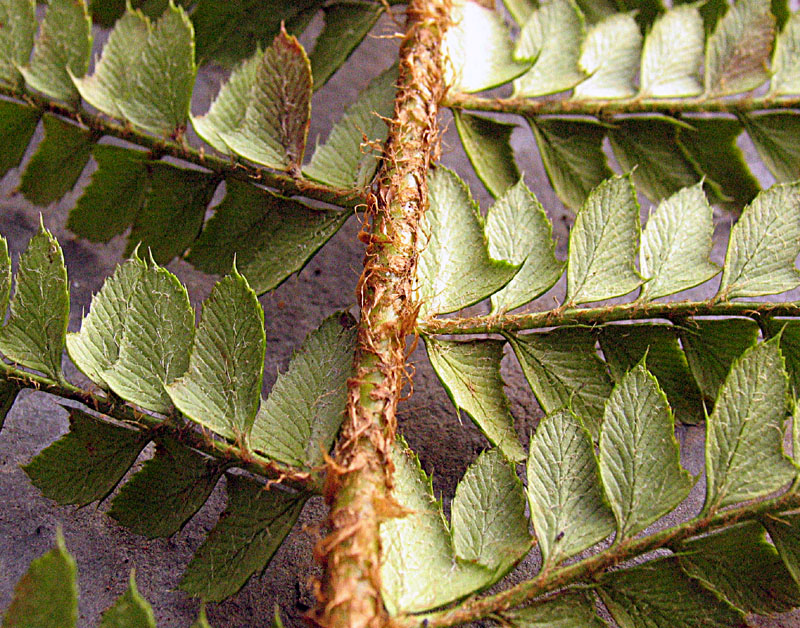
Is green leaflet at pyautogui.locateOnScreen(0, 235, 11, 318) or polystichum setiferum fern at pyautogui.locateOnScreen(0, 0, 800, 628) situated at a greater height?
green leaflet at pyautogui.locateOnScreen(0, 235, 11, 318)

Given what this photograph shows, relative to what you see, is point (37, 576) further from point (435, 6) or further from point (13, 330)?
point (435, 6)

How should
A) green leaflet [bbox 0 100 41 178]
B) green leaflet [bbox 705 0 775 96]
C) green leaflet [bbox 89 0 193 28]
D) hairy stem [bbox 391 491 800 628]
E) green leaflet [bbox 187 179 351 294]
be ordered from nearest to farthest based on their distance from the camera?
hairy stem [bbox 391 491 800 628] → green leaflet [bbox 187 179 351 294] → green leaflet [bbox 0 100 41 178] → green leaflet [bbox 705 0 775 96] → green leaflet [bbox 89 0 193 28]

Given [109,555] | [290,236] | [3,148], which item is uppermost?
[3,148]

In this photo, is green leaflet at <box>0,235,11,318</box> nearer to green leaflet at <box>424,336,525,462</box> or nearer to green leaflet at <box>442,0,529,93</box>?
green leaflet at <box>424,336,525,462</box>

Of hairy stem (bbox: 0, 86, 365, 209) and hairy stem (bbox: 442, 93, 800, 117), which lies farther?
hairy stem (bbox: 442, 93, 800, 117)

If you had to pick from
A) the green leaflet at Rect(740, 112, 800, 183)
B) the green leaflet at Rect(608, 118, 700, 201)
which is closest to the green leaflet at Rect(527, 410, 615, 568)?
the green leaflet at Rect(608, 118, 700, 201)

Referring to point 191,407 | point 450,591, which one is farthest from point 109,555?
point 450,591

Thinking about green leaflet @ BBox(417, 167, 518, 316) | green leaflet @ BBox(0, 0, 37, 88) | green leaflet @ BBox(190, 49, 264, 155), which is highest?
green leaflet @ BBox(0, 0, 37, 88)
